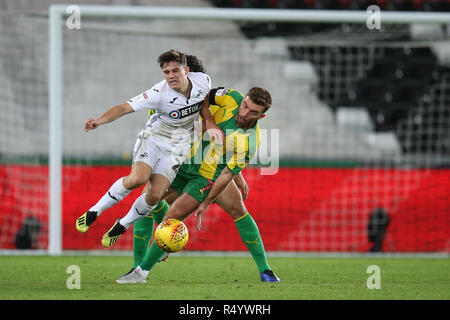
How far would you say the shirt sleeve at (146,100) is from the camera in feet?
18.0

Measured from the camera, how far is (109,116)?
17.5ft

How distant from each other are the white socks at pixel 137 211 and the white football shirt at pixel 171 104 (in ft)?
2.09

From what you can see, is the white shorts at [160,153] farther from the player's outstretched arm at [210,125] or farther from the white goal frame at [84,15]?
the white goal frame at [84,15]

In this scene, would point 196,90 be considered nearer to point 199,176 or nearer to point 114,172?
point 199,176

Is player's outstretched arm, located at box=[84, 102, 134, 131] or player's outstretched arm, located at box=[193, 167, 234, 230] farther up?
player's outstretched arm, located at box=[84, 102, 134, 131]

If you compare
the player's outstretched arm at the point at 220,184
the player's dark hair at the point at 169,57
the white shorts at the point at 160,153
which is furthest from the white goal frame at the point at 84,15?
the player's outstretched arm at the point at 220,184

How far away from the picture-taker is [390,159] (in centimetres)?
1196

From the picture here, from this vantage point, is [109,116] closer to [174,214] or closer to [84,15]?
[174,214]

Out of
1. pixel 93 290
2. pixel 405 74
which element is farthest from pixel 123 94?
pixel 93 290

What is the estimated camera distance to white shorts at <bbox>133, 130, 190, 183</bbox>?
5746 mm

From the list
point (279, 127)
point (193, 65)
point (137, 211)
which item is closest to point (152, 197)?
point (137, 211)

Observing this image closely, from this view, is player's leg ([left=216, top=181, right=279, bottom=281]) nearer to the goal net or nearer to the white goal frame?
the white goal frame

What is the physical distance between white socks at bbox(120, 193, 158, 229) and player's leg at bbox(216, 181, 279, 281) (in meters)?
0.65

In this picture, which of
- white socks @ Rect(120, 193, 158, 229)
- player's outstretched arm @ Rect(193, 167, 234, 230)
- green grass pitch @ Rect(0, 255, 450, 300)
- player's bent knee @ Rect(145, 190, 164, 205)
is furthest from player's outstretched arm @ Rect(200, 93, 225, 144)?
green grass pitch @ Rect(0, 255, 450, 300)
